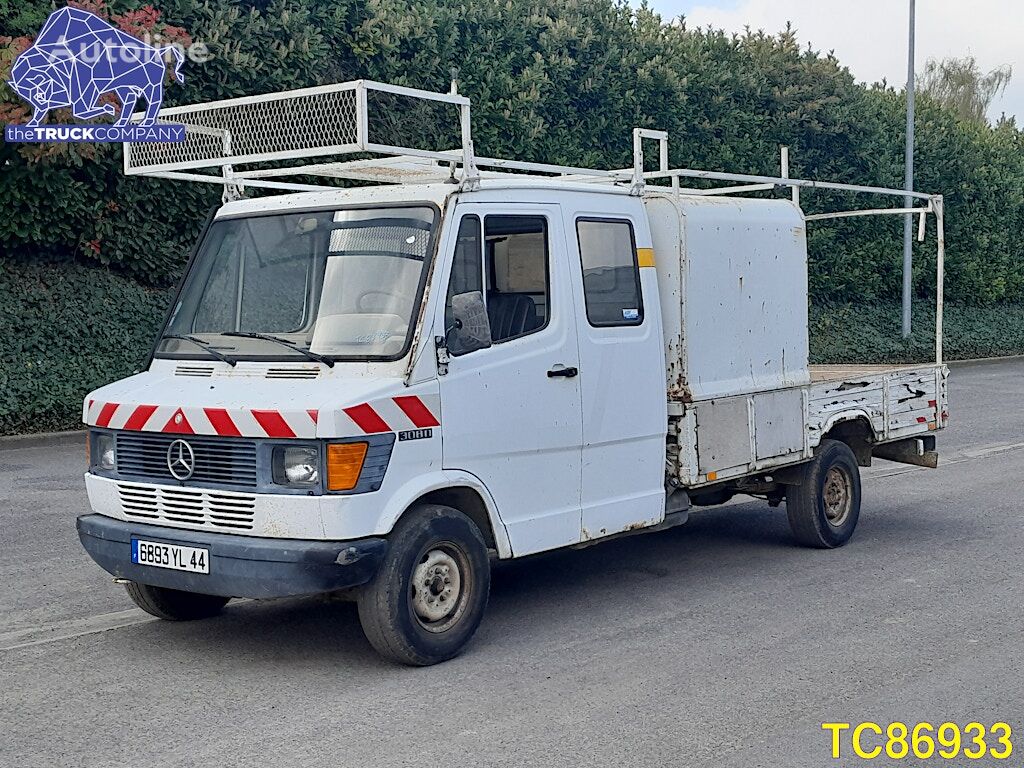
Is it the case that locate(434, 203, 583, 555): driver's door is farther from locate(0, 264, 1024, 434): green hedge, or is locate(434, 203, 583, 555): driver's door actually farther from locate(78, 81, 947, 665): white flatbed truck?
locate(0, 264, 1024, 434): green hedge

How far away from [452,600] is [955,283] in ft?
85.4

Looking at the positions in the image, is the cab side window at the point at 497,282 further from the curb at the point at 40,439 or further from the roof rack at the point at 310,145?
the curb at the point at 40,439

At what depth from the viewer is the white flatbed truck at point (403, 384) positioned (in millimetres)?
5652

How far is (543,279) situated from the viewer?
21.6 feet

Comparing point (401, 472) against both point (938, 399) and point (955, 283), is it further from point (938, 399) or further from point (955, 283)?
point (955, 283)

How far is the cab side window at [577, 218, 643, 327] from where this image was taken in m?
6.88

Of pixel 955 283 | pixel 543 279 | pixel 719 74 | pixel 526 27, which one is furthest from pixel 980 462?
pixel 955 283

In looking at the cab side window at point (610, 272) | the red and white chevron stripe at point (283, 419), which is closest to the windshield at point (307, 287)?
the red and white chevron stripe at point (283, 419)

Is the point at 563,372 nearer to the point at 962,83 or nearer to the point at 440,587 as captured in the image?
the point at 440,587

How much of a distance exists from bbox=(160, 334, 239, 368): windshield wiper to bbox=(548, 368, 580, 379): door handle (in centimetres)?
162

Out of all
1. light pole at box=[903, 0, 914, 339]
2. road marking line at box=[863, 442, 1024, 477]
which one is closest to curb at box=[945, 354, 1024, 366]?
light pole at box=[903, 0, 914, 339]

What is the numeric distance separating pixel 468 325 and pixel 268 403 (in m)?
1.02

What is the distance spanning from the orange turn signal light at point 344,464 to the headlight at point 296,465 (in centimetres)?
7

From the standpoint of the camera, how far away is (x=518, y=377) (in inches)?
250
